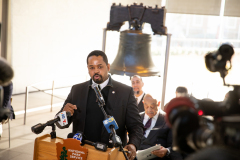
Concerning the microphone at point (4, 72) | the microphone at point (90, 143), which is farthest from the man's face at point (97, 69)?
the microphone at point (4, 72)

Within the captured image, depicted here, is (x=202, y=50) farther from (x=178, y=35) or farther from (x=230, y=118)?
(x=230, y=118)

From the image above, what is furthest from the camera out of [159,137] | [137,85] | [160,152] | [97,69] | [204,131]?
[137,85]

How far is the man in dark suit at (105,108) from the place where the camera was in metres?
2.48

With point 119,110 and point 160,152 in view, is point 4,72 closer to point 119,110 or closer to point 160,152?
point 119,110

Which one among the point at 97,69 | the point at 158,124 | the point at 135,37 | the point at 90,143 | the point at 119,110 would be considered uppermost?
the point at 135,37

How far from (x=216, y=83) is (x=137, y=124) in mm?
9887

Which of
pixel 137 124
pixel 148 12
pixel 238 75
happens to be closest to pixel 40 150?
pixel 137 124

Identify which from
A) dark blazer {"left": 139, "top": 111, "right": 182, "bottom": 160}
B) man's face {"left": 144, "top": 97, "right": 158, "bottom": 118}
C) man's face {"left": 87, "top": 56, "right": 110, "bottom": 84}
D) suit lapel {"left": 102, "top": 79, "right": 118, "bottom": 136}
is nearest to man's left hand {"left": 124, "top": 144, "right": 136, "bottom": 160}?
suit lapel {"left": 102, "top": 79, "right": 118, "bottom": 136}

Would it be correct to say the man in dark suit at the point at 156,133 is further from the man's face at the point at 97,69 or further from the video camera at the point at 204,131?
the video camera at the point at 204,131

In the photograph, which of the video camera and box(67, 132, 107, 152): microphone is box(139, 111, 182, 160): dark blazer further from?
the video camera

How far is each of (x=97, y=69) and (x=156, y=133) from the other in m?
1.32

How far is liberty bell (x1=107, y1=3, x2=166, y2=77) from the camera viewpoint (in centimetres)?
336

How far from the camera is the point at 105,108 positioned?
250 centimetres

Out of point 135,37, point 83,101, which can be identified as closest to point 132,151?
point 83,101
